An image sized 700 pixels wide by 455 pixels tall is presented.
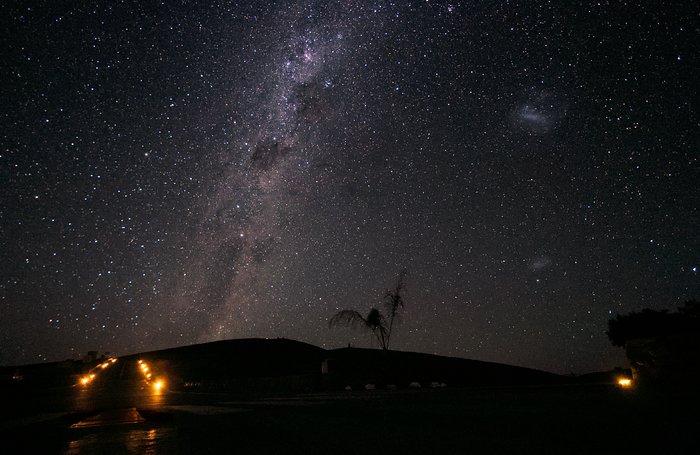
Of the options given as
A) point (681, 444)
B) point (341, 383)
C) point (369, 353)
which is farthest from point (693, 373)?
point (369, 353)

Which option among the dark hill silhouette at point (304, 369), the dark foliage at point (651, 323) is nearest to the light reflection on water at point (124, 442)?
the dark hill silhouette at point (304, 369)

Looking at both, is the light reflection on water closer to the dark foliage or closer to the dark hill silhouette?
the dark hill silhouette

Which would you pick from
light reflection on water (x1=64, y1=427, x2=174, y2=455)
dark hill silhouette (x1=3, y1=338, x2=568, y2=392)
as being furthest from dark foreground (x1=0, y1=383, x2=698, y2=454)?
dark hill silhouette (x1=3, y1=338, x2=568, y2=392)

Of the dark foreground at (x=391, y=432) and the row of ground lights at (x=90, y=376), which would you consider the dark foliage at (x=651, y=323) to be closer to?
the dark foreground at (x=391, y=432)

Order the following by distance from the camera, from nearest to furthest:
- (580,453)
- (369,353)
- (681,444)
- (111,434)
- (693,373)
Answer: (580,453)
(681,444)
(111,434)
(693,373)
(369,353)

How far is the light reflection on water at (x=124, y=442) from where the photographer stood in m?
4.05

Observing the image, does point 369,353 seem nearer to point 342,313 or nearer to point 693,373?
point 342,313

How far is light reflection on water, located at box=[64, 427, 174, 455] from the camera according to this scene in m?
4.05

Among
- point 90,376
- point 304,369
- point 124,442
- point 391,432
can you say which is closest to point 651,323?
point 304,369

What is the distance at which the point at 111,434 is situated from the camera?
5203 millimetres

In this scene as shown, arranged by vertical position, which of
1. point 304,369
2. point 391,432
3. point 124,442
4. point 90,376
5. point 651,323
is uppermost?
point 651,323

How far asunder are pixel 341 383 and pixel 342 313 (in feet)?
52.5

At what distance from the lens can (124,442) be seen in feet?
14.8

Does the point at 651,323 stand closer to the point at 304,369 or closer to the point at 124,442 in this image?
the point at 304,369
